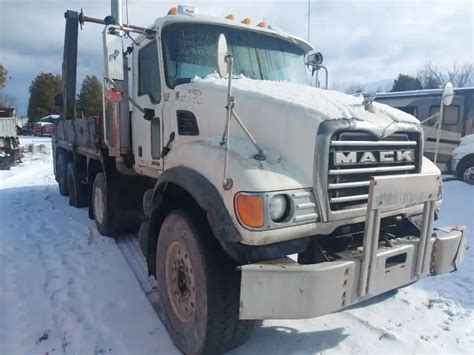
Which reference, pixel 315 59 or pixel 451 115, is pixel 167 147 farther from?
pixel 451 115

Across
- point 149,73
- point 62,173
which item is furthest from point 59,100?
point 149,73

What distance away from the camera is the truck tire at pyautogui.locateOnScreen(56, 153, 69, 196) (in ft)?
28.9

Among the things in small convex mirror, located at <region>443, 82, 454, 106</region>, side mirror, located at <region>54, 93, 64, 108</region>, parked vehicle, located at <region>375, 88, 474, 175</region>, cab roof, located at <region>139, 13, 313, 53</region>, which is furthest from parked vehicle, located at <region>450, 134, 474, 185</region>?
side mirror, located at <region>54, 93, 64, 108</region>

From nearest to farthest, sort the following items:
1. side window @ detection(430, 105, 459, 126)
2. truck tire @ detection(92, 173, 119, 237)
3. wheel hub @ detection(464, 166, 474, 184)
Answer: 1. truck tire @ detection(92, 173, 119, 237)
2. wheel hub @ detection(464, 166, 474, 184)
3. side window @ detection(430, 105, 459, 126)

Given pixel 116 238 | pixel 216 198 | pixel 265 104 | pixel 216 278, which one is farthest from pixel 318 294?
pixel 116 238

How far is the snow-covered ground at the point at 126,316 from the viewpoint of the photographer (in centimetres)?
303

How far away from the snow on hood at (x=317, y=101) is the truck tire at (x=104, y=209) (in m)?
2.80

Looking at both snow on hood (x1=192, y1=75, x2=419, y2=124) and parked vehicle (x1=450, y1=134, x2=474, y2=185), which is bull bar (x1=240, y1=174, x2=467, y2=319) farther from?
parked vehicle (x1=450, y1=134, x2=474, y2=185)

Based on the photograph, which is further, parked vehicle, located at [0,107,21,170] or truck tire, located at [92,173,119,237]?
parked vehicle, located at [0,107,21,170]

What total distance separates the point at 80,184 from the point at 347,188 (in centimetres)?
635

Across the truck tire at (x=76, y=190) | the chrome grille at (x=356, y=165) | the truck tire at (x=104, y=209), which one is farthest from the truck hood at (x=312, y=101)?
the truck tire at (x=76, y=190)

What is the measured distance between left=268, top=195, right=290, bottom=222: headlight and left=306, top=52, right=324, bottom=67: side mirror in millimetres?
2841

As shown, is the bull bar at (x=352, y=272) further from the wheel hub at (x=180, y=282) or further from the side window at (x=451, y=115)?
the side window at (x=451, y=115)

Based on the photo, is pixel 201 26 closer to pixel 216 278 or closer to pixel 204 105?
pixel 204 105
